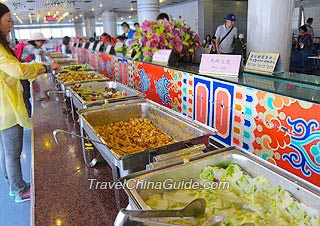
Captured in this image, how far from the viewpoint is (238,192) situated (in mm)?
730

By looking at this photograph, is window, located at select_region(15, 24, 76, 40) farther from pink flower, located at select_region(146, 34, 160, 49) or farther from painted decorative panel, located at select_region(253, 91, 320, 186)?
painted decorative panel, located at select_region(253, 91, 320, 186)

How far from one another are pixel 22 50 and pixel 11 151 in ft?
8.44

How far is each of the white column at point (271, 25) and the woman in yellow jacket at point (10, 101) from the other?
1.49 m

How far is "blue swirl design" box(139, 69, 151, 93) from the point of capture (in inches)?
87.2

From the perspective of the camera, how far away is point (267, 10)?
6.30 feet

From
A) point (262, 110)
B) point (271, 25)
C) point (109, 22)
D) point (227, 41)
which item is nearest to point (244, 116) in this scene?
point (262, 110)

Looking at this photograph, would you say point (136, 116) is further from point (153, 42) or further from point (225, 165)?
point (153, 42)

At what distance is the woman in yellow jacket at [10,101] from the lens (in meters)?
1.50

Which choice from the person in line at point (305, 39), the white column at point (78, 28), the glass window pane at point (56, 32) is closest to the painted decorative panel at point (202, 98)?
the person in line at point (305, 39)

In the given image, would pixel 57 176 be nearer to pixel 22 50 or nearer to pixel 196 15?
pixel 22 50

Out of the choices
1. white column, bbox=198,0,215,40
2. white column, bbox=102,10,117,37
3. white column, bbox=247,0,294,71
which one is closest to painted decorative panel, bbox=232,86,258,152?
white column, bbox=247,0,294,71

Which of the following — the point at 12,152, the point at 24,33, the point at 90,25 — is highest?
the point at 90,25

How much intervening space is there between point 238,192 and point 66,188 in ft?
2.10

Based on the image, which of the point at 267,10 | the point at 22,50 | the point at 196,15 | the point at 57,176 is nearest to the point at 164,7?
the point at 196,15
